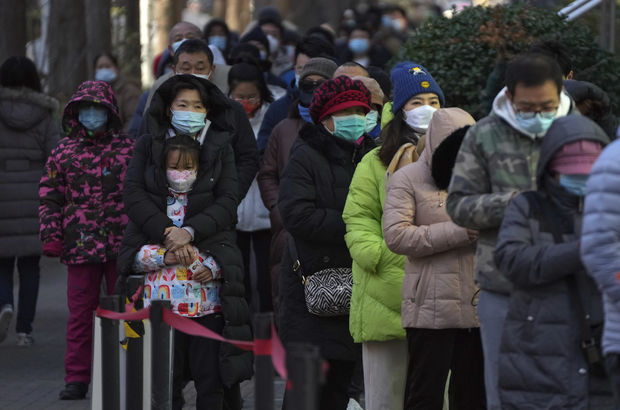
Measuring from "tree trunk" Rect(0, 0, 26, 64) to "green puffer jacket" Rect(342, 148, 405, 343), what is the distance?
9875 mm

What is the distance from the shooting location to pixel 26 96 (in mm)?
10984

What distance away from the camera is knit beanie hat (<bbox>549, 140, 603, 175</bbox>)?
5.11m

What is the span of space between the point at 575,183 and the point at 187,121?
3011mm

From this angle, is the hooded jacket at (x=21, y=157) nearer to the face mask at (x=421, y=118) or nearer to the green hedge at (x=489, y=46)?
the green hedge at (x=489, y=46)

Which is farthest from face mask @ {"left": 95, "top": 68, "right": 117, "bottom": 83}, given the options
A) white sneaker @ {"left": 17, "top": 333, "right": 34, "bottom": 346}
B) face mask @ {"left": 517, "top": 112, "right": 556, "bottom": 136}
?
face mask @ {"left": 517, "top": 112, "right": 556, "bottom": 136}

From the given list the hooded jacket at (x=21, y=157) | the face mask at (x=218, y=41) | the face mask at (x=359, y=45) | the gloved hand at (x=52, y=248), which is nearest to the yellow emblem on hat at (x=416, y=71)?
the gloved hand at (x=52, y=248)

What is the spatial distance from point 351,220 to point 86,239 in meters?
2.69

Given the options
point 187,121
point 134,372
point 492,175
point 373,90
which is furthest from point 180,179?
point 492,175

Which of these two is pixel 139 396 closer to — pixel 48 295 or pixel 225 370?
pixel 225 370

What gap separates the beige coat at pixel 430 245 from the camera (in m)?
6.46

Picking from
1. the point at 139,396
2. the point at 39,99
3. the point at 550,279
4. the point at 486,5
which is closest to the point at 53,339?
the point at 39,99

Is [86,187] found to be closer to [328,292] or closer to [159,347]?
[328,292]

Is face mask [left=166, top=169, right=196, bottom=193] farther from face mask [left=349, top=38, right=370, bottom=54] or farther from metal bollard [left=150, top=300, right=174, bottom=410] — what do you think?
face mask [left=349, top=38, right=370, bottom=54]

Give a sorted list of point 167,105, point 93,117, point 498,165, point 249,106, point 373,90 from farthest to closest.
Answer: point 249,106
point 93,117
point 373,90
point 167,105
point 498,165
